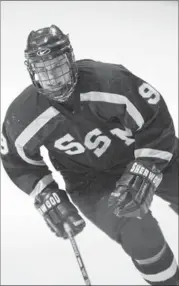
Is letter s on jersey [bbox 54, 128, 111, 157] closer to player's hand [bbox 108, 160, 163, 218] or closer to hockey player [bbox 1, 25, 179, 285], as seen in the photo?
hockey player [bbox 1, 25, 179, 285]

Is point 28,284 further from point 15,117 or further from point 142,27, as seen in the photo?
point 142,27

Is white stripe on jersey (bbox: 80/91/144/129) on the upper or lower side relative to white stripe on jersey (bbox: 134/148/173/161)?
upper

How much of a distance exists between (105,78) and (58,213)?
47 cm

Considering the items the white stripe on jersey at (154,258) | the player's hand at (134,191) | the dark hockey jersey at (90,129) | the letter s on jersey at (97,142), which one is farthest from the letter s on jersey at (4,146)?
the white stripe on jersey at (154,258)

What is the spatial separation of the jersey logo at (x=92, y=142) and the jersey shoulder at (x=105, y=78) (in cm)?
15

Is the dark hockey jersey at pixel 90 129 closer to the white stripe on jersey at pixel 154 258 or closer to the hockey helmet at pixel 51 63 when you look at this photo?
the hockey helmet at pixel 51 63

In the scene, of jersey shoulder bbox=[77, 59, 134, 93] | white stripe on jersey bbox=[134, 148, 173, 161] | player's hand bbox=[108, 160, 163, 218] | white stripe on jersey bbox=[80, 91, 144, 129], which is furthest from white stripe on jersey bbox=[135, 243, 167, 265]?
jersey shoulder bbox=[77, 59, 134, 93]

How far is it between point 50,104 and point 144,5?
2226mm

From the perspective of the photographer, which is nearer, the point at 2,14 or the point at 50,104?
the point at 50,104

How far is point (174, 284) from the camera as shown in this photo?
1.95 m

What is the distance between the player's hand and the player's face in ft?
1.10

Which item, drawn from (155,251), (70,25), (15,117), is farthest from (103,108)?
(70,25)

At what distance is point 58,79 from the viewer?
170 centimetres

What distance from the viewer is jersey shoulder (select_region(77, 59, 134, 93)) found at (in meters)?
1.78
